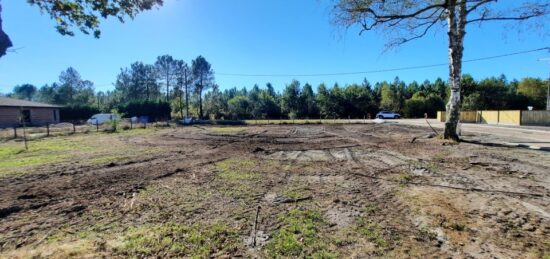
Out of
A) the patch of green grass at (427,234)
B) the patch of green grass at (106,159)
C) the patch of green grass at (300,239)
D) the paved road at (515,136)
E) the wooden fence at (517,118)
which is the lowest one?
the patch of green grass at (427,234)

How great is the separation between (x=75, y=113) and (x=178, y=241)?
2002 inches

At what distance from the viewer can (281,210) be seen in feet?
13.9

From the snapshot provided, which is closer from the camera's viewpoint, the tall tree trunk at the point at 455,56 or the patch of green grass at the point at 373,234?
the patch of green grass at the point at 373,234

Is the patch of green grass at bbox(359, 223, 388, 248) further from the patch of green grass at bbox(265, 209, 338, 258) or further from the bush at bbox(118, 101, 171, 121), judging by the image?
the bush at bbox(118, 101, 171, 121)

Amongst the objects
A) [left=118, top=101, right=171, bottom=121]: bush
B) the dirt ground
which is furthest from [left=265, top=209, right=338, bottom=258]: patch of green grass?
[left=118, top=101, right=171, bottom=121]: bush

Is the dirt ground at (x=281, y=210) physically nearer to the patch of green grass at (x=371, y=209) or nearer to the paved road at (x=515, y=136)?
the patch of green grass at (x=371, y=209)

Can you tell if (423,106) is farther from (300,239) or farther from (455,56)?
(300,239)

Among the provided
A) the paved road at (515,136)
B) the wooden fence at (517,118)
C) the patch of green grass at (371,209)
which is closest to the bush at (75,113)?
the patch of green grass at (371,209)

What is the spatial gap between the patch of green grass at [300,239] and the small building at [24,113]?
30.1 metres

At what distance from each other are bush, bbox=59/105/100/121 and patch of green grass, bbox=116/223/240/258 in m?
48.8

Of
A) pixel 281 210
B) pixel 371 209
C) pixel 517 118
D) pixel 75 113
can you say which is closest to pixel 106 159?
pixel 281 210

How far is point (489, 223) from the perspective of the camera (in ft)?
11.9

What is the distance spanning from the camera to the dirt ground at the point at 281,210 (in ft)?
10.2

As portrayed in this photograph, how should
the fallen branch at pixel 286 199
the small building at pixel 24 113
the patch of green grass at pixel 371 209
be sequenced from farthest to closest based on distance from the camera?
the small building at pixel 24 113 < the fallen branch at pixel 286 199 < the patch of green grass at pixel 371 209
